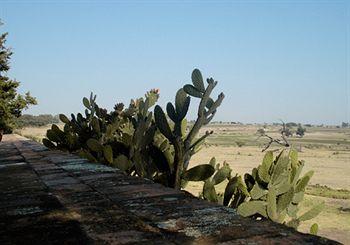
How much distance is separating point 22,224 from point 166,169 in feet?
5.58

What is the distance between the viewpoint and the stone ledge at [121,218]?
1.45 meters

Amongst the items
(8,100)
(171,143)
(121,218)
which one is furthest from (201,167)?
(8,100)

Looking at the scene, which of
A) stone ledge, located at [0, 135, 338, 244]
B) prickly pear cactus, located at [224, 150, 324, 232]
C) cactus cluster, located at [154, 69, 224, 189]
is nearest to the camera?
stone ledge, located at [0, 135, 338, 244]

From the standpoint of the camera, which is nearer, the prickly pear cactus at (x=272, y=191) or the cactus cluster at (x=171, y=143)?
the cactus cluster at (x=171, y=143)

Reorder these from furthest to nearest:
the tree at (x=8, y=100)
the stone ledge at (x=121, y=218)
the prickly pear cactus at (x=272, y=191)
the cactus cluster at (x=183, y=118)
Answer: the tree at (x=8, y=100), the prickly pear cactus at (x=272, y=191), the cactus cluster at (x=183, y=118), the stone ledge at (x=121, y=218)

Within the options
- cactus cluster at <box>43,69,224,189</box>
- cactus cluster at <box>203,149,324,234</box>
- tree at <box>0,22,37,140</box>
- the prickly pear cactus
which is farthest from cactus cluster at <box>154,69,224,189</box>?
tree at <box>0,22,37,140</box>

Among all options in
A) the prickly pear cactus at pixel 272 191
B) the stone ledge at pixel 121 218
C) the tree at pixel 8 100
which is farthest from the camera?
the tree at pixel 8 100

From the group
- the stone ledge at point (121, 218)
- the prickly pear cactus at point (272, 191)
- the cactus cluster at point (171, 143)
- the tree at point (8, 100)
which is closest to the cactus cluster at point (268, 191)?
the prickly pear cactus at point (272, 191)

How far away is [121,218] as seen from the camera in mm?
1770

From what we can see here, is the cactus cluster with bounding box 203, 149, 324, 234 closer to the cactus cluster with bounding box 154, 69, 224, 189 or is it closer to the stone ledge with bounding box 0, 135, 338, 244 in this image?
the cactus cluster with bounding box 154, 69, 224, 189

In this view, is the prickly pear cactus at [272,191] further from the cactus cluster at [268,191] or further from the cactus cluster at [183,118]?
the cactus cluster at [183,118]

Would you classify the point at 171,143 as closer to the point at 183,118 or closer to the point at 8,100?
the point at 183,118

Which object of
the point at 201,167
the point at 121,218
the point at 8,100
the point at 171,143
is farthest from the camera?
the point at 8,100

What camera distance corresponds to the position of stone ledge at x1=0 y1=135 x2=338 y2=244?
1451mm
